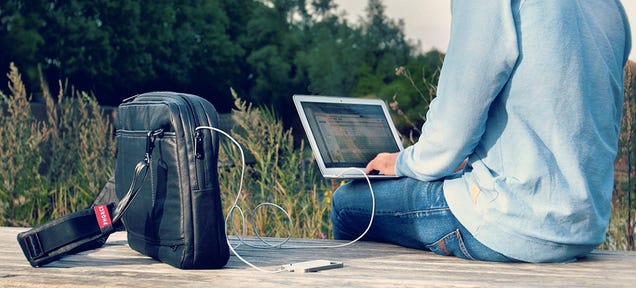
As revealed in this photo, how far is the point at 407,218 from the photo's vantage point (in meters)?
2.53

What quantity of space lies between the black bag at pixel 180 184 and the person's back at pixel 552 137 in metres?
0.66

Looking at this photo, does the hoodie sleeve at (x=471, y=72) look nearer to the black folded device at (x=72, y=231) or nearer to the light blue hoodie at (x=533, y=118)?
the light blue hoodie at (x=533, y=118)

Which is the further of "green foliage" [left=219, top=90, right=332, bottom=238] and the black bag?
"green foliage" [left=219, top=90, right=332, bottom=238]

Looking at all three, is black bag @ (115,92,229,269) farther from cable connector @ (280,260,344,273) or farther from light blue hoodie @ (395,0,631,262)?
light blue hoodie @ (395,0,631,262)

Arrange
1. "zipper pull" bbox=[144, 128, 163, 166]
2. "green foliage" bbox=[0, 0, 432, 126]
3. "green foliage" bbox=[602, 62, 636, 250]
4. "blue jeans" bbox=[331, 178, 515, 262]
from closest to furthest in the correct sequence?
"zipper pull" bbox=[144, 128, 163, 166] < "blue jeans" bbox=[331, 178, 515, 262] < "green foliage" bbox=[602, 62, 636, 250] < "green foliage" bbox=[0, 0, 432, 126]

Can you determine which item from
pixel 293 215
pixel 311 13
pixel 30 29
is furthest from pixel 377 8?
pixel 293 215

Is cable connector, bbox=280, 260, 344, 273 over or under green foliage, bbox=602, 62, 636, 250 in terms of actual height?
over

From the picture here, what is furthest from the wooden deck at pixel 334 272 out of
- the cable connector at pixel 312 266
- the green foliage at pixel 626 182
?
the green foliage at pixel 626 182

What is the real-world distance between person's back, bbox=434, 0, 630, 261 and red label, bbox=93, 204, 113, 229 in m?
1.00

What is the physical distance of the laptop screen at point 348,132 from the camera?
286cm

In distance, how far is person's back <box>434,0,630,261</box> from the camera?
211 centimetres

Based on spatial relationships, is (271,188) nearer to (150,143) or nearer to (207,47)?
(150,143)

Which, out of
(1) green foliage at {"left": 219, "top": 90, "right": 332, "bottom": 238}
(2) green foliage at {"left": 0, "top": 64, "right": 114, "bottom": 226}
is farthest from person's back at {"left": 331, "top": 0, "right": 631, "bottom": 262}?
(2) green foliage at {"left": 0, "top": 64, "right": 114, "bottom": 226}

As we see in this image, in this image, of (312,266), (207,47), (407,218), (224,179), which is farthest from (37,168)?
(207,47)
